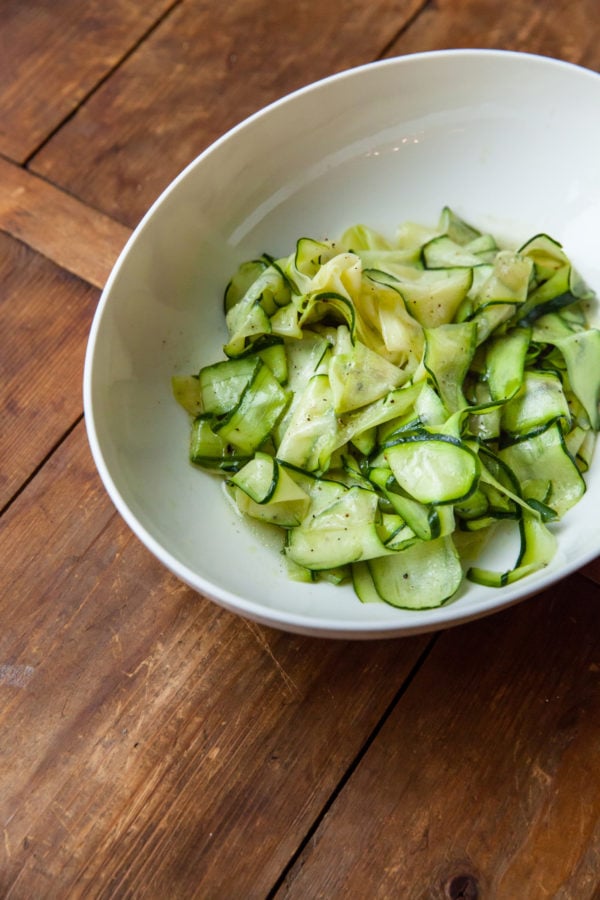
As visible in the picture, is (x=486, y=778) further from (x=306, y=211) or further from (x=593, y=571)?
(x=306, y=211)

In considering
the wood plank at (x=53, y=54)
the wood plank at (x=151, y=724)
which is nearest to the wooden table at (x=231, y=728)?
the wood plank at (x=151, y=724)

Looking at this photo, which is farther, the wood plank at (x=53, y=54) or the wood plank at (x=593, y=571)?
the wood plank at (x=53, y=54)

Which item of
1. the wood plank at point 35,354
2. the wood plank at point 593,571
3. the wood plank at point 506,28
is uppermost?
the wood plank at point 506,28

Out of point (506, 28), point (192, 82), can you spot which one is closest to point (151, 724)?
point (192, 82)

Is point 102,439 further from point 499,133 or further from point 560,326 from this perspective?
point 499,133

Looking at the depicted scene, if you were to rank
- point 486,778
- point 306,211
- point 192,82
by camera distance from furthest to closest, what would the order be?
1. point 192,82
2. point 306,211
3. point 486,778

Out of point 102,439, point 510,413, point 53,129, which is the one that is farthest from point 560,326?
point 53,129

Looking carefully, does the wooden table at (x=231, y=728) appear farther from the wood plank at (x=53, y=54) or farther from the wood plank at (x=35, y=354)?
the wood plank at (x=53, y=54)
